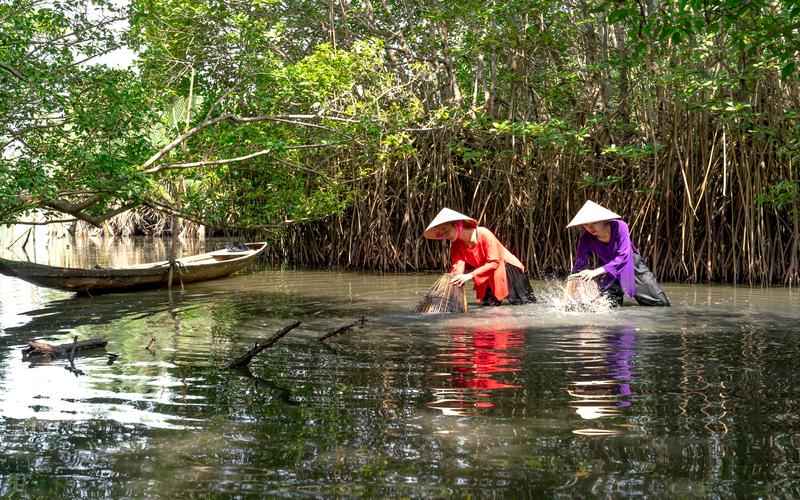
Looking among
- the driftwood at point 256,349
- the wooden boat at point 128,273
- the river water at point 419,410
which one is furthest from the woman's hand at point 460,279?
the wooden boat at point 128,273

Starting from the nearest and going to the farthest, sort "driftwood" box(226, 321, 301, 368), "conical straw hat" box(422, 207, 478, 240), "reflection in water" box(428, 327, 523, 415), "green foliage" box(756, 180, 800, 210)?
1. "reflection in water" box(428, 327, 523, 415)
2. "driftwood" box(226, 321, 301, 368)
3. "conical straw hat" box(422, 207, 478, 240)
4. "green foliage" box(756, 180, 800, 210)

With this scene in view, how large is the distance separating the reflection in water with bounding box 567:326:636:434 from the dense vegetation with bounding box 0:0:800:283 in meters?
3.18

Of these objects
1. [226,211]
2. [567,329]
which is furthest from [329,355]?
[226,211]

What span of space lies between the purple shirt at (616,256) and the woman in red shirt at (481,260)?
27.2 inches

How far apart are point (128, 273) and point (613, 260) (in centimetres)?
627

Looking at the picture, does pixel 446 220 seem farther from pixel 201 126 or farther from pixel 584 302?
pixel 201 126

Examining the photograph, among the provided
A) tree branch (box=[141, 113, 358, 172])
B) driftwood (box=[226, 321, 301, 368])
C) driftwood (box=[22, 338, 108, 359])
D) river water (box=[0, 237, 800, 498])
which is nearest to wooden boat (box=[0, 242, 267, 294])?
tree branch (box=[141, 113, 358, 172])

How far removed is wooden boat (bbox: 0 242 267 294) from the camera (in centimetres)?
986

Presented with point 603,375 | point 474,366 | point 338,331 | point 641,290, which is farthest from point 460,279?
point 603,375

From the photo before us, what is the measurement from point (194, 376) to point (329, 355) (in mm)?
1043

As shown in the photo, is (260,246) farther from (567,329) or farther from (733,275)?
(567,329)

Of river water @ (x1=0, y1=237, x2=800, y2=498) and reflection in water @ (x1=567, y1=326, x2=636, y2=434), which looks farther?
reflection in water @ (x1=567, y1=326, x2=636, y2=434)

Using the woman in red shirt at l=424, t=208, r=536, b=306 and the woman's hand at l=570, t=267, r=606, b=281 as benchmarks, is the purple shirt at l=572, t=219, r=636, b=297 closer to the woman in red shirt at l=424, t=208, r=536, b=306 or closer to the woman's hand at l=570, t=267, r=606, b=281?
the woman's hand at l=570, t=267, r=606, b=281

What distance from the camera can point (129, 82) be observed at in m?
8.98
